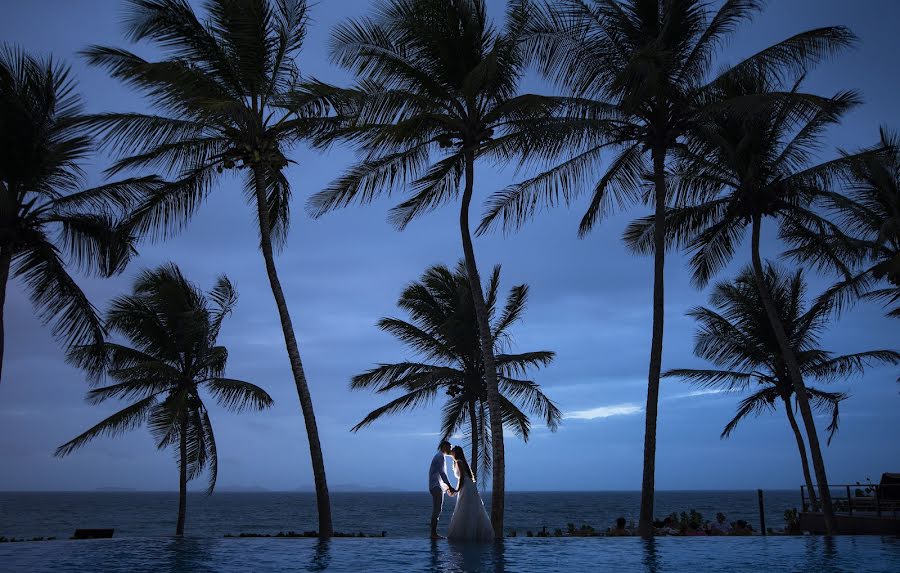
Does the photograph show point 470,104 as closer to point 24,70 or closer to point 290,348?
point 290,348

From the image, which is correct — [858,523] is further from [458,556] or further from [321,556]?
[321,556]

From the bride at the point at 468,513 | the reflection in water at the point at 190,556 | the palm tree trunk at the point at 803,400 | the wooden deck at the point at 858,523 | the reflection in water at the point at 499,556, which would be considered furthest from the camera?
the wooden deck at the point at 858,523

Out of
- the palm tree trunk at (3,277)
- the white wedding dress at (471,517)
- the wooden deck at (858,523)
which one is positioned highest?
the palm tree trunk at (3,277)

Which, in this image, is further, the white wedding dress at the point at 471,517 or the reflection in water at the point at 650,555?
the white wedding dress at the point at 471,517

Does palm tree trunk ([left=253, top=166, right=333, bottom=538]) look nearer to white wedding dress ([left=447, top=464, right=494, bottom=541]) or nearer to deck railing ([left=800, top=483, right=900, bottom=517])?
white wedding dress ([left=447, top=464, right=494, bottom=541])

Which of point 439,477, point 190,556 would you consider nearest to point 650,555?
point 439,477

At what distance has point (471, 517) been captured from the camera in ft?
44.7

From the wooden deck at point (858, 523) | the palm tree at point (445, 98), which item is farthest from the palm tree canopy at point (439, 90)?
the wooden deck at point (858, 523)

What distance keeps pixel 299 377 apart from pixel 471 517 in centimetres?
492

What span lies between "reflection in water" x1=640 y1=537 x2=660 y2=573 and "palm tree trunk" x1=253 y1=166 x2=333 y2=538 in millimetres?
6388

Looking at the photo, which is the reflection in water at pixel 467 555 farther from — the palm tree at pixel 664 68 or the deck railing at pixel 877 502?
the deck railing at pixel 877 502

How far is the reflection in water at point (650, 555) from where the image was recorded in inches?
376

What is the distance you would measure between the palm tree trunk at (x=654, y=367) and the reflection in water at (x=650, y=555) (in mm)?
931

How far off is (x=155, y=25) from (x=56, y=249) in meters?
5.30
